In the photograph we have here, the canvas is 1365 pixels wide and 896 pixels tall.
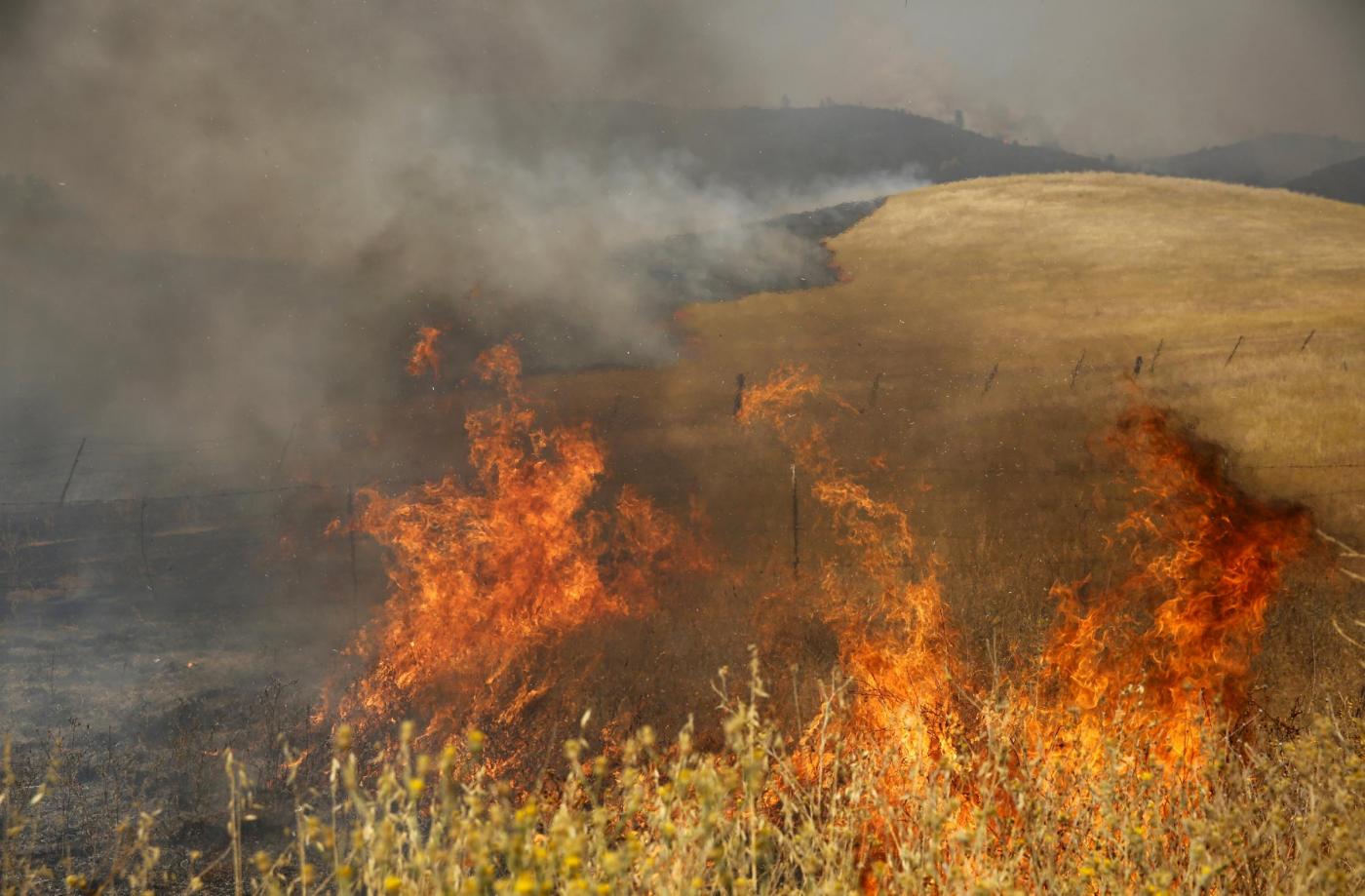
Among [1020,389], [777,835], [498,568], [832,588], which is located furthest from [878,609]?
[777,835]

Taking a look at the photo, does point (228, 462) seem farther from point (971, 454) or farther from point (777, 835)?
point (777, 835)

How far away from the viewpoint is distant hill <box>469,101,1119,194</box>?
13612 centimetres

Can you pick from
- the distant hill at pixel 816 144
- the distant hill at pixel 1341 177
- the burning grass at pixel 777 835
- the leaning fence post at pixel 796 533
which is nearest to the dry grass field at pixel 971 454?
the leaning fence post at pixel 796 533

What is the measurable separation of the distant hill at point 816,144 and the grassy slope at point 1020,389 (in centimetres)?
10325

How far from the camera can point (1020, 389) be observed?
13.8 m

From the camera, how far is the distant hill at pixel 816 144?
13612 cm

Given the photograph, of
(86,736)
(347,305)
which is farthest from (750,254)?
(86,736)

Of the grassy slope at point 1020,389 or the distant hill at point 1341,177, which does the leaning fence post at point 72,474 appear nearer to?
the grassy slope at point 1020,389

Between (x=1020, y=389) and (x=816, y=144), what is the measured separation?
6935 inches

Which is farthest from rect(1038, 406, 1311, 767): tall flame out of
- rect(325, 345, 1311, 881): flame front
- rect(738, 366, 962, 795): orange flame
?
rect(738, 366, 962, 795): orange flame

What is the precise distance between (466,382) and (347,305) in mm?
3807

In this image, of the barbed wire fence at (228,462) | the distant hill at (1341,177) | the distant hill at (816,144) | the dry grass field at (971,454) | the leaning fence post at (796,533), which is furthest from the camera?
the distant hill at (816,144)

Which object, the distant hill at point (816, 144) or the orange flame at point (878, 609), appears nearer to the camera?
the orange flame at point (878, 609)

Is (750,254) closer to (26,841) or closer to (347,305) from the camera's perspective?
(347,305)
